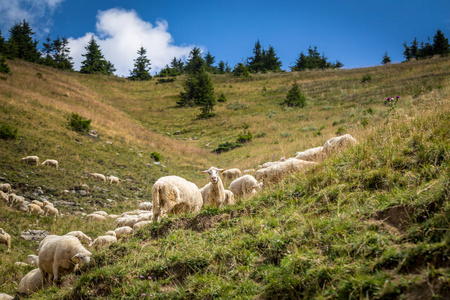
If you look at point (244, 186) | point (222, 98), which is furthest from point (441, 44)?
point (244, 186)

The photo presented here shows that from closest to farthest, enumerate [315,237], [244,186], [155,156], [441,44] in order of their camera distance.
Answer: [315,237]
[244,186]
[155,156]
[441,44]

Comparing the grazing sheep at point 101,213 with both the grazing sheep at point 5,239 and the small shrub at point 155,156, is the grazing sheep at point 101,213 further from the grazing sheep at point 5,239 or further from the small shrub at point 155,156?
the small shrub at point 155,156

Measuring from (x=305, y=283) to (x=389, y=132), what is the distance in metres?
4.91

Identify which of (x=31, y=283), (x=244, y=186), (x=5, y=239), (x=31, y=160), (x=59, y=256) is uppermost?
(x=31, y=160)

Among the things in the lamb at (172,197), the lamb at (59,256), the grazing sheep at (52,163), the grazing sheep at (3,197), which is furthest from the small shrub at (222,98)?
the lamb at (59,256)

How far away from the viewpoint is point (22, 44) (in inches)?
2478

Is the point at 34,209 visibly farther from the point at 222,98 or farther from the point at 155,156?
the point at 222,98

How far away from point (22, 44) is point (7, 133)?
58.4m

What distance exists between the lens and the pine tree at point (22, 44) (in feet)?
182

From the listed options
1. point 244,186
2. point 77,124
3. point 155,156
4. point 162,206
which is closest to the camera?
point 162,206

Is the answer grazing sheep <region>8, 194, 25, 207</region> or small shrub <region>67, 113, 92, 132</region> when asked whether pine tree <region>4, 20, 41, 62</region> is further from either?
→ grazing sheep <region>8, 194, 25, 207</region>

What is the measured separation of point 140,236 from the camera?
7652 millimetres

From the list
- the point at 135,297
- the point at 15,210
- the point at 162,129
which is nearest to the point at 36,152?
the point at 15,210

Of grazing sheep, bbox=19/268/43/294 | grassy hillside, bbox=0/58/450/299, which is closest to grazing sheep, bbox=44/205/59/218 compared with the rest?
grassy hillside, bbox=0/58/450/299
